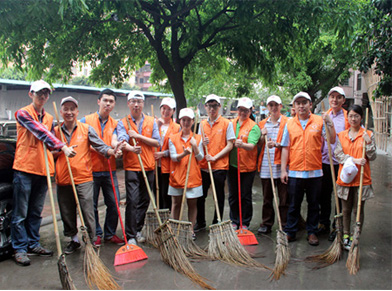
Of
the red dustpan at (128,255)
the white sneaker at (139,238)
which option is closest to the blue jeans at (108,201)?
the white sneaker at (139,238)

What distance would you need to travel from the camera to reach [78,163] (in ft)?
14.3

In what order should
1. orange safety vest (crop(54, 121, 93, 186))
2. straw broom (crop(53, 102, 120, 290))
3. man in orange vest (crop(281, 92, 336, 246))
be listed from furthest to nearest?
man in orange vest (crop(281, 92, 336, 246)), orange safety vest (crop(54, 121, 93, 186)), straw broom (crop(53, 102, 120, 290))

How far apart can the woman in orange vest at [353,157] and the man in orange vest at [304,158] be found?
239 mm

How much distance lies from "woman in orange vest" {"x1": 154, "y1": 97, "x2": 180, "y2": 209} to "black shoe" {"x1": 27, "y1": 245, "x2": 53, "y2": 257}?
173cm

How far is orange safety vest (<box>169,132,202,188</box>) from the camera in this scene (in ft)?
15.9

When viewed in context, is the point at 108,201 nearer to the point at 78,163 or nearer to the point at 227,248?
the point at 78,163

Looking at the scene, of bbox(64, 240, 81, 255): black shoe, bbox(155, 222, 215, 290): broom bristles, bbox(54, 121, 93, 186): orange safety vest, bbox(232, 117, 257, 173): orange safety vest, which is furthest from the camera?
bbox(232, 117, 257, 173): orange safety vest

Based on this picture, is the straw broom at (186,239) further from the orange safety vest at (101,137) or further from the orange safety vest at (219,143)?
the orange safety vest at (101,137)

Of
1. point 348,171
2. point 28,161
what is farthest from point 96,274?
point 348,171

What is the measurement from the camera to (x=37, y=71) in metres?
9.79

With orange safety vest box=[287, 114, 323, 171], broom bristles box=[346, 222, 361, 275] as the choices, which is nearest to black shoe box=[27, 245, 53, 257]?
orange safety vest box=[287, 114, 323, 171]

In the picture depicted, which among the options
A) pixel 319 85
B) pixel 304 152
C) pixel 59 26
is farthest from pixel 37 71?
pixel 319 85

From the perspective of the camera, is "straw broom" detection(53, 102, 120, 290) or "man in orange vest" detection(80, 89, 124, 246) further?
"man in orange vest" detection(80, 89, 124, 246)

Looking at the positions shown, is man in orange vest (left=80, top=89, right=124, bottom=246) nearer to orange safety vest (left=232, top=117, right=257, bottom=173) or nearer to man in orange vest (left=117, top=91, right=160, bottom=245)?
man in orange vest (left=117, top=91, right=160, bottom=245)
